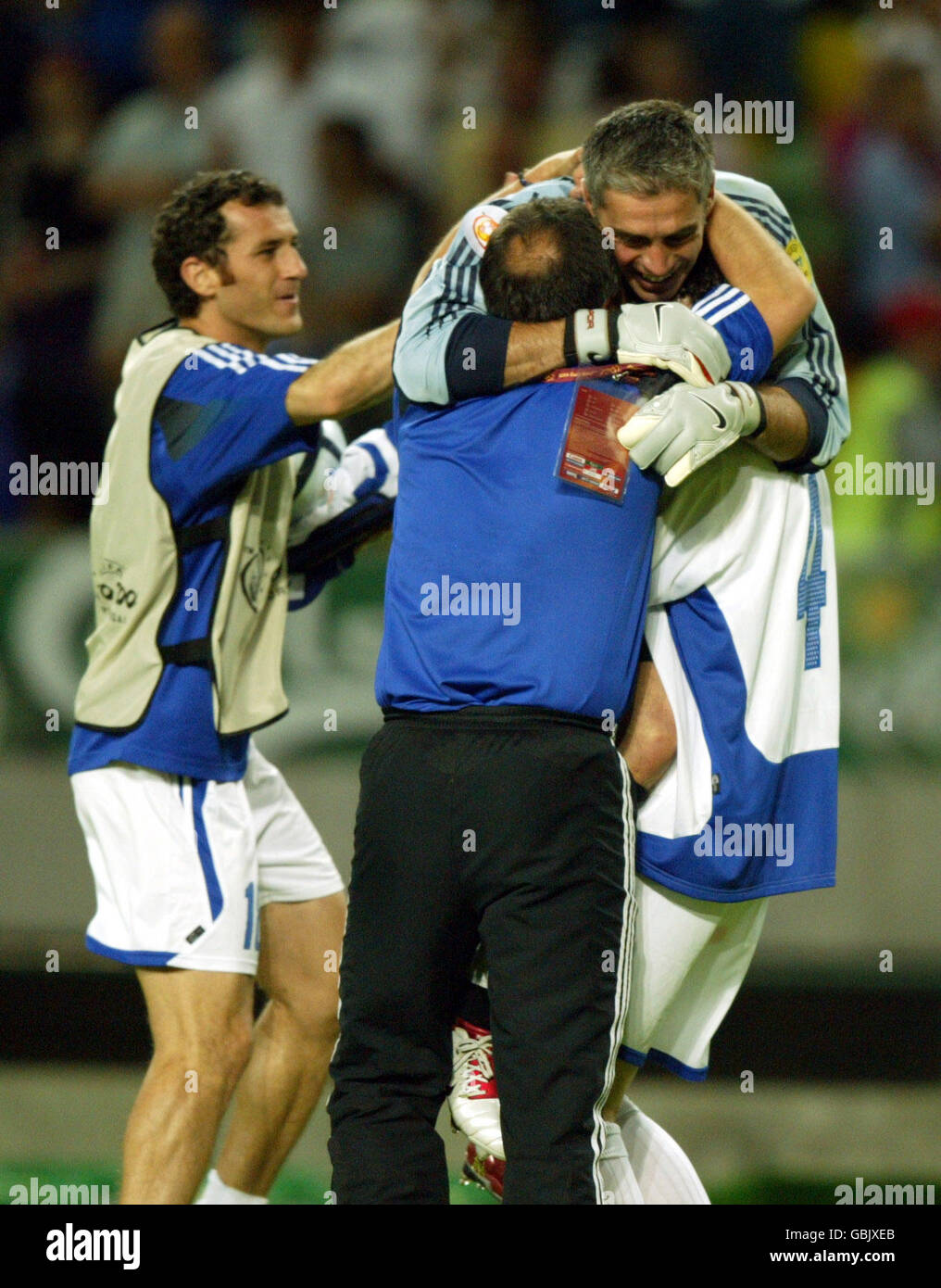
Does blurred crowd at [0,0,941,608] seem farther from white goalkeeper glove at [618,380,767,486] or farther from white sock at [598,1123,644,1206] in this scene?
white sock at [598,1123,644,1206]

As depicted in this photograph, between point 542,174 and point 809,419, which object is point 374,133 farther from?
point 809,419

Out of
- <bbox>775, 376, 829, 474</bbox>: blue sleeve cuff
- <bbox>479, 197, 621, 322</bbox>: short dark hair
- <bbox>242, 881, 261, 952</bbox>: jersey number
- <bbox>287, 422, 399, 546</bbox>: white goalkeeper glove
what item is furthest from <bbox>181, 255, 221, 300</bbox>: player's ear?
<bbox>775, 376, 829, 474</bbox>: blue sleeve cuff

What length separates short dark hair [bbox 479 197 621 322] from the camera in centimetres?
273

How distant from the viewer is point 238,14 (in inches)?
296

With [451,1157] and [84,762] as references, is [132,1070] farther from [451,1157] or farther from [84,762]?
[84,762]

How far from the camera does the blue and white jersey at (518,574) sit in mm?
2662

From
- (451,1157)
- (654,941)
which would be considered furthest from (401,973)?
(451,1157)
